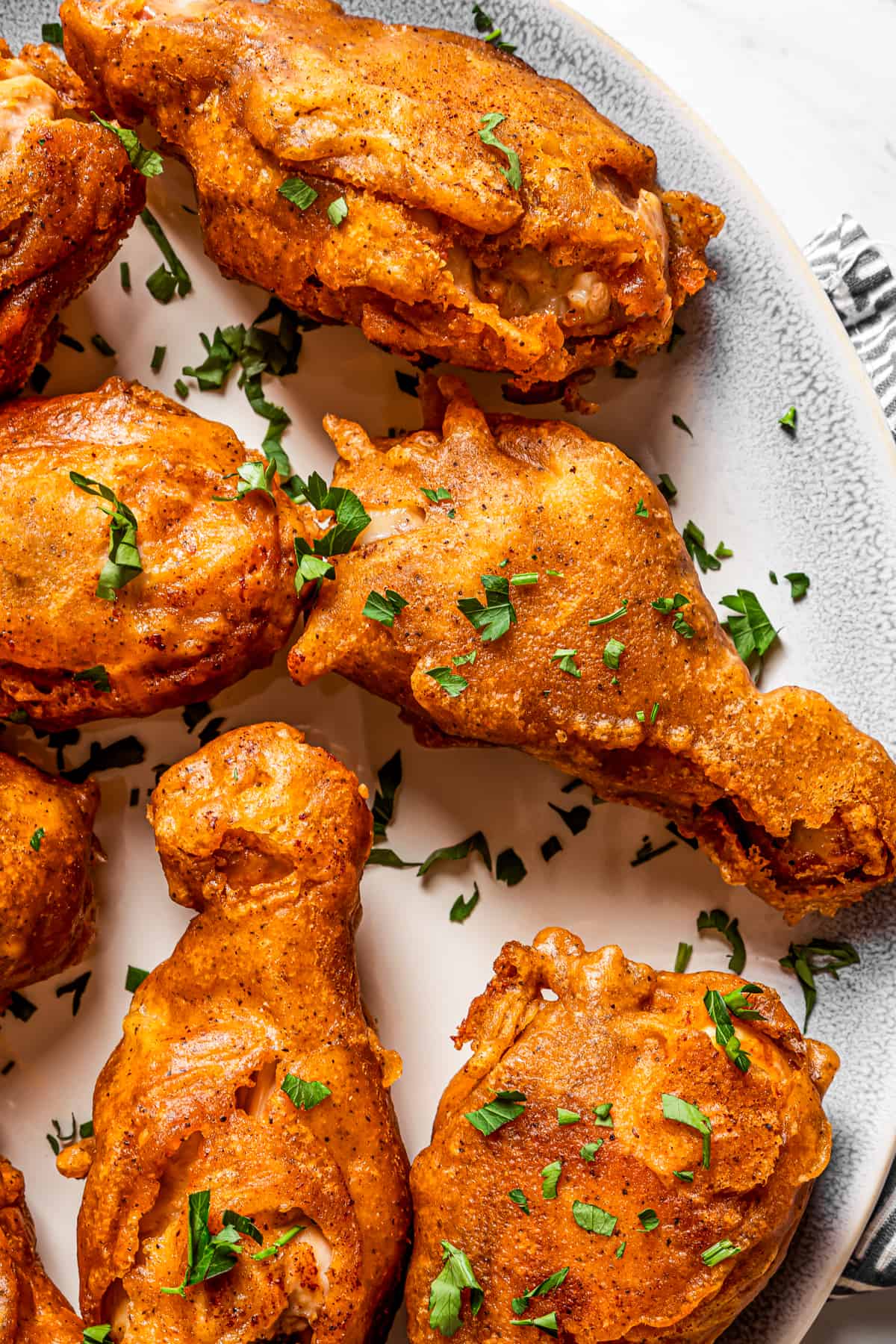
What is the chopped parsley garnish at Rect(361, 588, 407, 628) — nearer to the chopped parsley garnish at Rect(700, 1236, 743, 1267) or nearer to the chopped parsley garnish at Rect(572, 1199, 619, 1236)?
the chopped parsley garnish at Rect(572, 1199, 619, 1236)

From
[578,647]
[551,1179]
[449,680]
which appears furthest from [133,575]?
[551,1179]

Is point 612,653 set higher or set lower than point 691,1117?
higher

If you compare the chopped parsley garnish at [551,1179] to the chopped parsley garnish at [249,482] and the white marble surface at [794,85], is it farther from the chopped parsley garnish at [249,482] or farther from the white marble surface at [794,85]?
the white marble surface at [794,85]

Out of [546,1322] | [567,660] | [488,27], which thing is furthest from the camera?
[488,27]

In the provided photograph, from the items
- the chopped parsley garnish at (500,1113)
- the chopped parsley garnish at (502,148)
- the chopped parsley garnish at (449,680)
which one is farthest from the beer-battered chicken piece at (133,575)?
the chopped parsley garnish at (500,1113)

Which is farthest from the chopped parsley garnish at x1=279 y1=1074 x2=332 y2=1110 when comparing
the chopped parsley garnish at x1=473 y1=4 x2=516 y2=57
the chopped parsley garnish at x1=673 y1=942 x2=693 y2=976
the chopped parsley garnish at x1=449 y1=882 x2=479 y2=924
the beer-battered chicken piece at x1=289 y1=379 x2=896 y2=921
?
the chopped parsley garnish at x1=473 y1=4 x2=516 y2=57

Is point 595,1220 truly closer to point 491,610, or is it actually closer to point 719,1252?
point 719,1252
